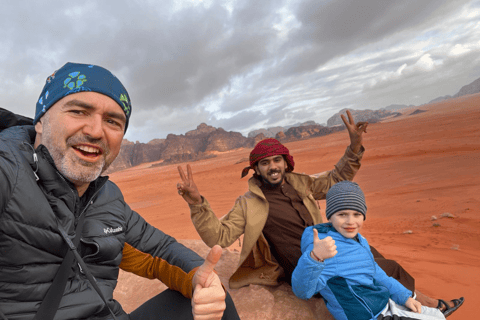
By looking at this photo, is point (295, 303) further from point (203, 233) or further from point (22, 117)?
point (22, 117)

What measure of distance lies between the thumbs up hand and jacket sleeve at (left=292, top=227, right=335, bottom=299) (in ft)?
2.49

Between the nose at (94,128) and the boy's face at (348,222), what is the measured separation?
67.9 inches

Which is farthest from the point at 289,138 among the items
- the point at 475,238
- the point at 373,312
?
the point at 373,312

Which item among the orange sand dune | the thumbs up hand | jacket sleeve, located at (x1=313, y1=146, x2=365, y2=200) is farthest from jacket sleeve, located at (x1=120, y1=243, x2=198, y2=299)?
the orange sand dune

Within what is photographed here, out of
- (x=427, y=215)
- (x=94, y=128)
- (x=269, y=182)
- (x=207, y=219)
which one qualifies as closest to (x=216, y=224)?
(x=207, y=219)

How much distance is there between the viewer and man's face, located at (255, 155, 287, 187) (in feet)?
9.06

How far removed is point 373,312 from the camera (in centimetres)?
186

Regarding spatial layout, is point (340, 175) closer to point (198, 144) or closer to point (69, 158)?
point (69, 158)

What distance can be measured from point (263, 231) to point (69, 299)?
5.85ft

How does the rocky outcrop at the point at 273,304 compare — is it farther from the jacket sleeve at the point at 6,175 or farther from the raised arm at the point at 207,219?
the jacket sleeve at the point at 6,175

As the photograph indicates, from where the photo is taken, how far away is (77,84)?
4.89ft

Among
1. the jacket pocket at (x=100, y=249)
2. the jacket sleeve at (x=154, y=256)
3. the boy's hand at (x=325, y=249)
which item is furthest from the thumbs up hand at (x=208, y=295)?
the boy's hand at (x=325, y=249)

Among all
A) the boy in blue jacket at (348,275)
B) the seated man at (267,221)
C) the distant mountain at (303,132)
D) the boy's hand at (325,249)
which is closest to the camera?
the boy's hand at (325,249)

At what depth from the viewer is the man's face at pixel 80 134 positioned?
138 cm
